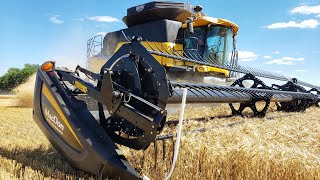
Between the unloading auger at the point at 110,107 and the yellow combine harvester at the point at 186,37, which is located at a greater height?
the yellow combine harvester at the point at 186,37

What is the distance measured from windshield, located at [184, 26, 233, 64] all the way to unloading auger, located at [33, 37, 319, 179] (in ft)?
16.0

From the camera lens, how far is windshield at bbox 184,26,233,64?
7.84m

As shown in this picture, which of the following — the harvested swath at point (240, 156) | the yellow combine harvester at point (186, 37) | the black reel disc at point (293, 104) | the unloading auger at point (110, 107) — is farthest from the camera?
the yellow combine harvester at point (186, 37)

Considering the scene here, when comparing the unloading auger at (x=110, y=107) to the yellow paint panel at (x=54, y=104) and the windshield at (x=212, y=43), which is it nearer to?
the yellow paint panel at (x=54, y=104)

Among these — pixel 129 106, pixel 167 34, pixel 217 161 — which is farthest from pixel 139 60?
pixel 167 34

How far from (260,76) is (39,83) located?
160 inches

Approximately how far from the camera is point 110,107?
2.49 metres

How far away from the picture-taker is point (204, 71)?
23.6 ft

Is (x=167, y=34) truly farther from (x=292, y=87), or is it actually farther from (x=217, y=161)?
(x=217, y=161)

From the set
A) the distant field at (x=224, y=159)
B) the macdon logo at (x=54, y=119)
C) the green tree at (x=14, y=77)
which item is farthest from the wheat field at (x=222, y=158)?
the green tree at (x=14, y=77)

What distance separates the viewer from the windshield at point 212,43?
25.7ft

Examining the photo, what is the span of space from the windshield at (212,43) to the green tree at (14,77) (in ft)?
120

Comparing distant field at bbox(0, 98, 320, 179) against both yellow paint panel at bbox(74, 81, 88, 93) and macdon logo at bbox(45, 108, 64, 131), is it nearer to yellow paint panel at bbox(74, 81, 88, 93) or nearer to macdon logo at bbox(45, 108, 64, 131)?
macdon logo at bbox(45, 108, 64, 131)

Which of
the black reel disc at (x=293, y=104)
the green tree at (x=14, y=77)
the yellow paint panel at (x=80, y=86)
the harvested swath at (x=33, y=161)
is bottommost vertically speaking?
the green tree at (x=14, y=77)
